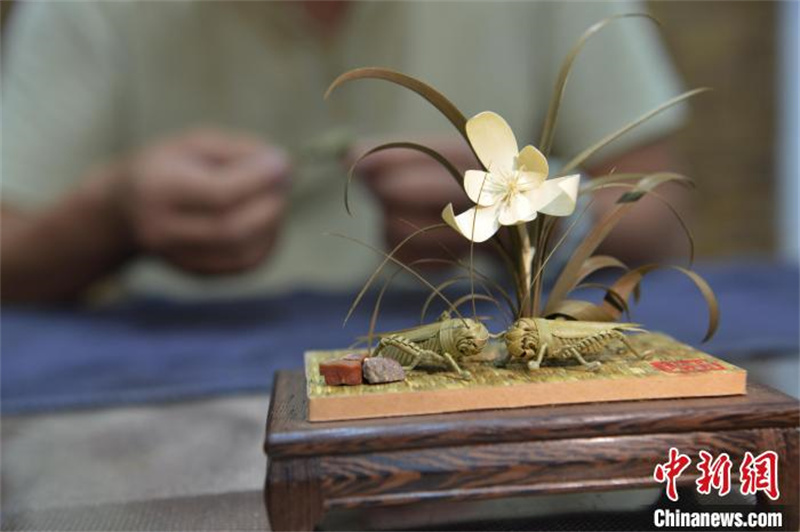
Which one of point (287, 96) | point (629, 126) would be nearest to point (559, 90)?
point (629, 126)

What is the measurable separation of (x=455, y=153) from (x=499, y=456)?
2.01ft

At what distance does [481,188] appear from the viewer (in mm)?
537

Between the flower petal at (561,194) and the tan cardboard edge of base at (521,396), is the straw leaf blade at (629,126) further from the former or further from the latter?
the tan cardboard edge of base at (521,396)

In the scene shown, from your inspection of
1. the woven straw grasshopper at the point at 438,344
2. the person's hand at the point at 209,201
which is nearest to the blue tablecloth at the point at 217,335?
the person's hand at the point at 209,201

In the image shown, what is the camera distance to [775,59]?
208cm

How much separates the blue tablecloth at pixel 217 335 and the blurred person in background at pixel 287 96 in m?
0.12

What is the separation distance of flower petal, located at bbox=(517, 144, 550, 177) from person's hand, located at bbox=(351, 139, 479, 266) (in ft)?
1.57

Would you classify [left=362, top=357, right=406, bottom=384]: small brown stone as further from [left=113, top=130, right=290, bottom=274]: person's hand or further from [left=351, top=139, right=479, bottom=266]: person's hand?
[left=113, top=130, right=290, bottom=274]: person's hand

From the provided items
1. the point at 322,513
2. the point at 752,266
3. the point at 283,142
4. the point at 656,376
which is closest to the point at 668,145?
the point at 752,266

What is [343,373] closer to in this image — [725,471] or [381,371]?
[381,371]

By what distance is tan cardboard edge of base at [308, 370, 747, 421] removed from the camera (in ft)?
1.60

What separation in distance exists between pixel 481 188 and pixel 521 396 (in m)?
0.14

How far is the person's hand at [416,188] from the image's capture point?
1.05 m

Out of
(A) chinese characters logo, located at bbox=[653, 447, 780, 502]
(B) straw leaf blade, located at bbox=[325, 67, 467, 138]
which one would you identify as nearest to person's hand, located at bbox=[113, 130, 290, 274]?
(B) straw leaf blade, located at bbox=[325, 67, 467, 138]
